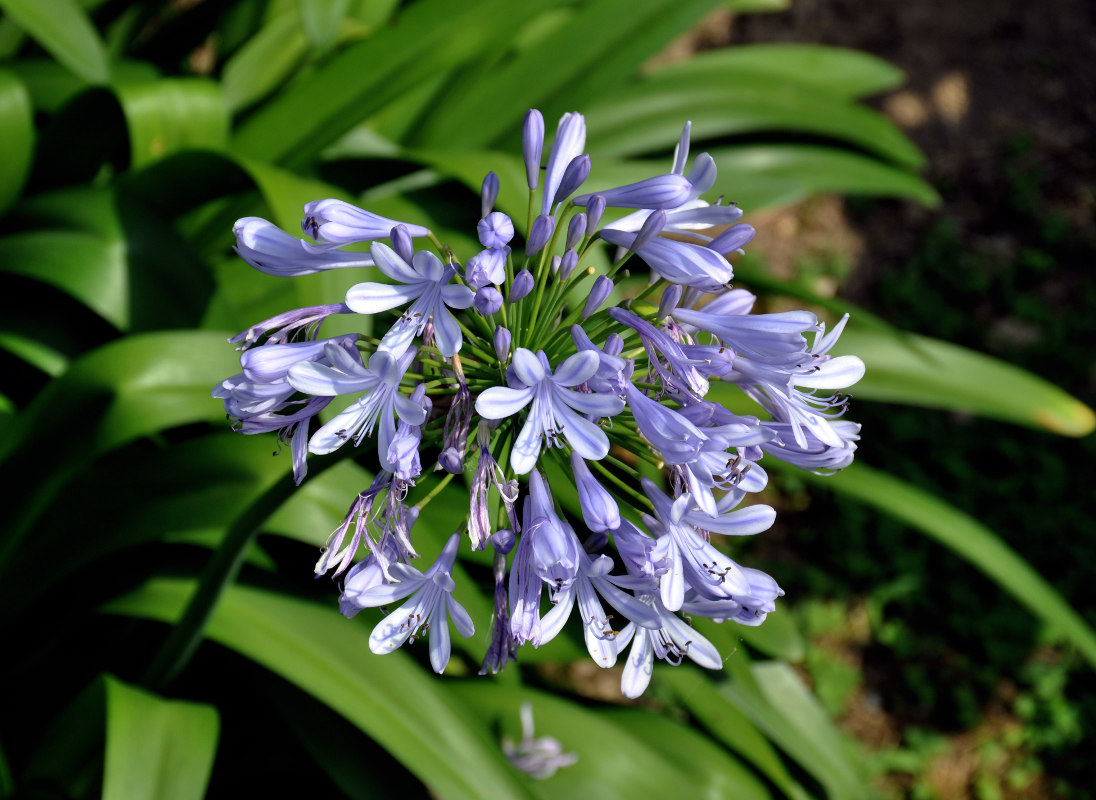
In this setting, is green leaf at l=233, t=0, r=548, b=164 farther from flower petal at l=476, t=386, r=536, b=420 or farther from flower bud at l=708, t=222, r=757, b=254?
flower petal at l=476, t=386, r=536, b=420

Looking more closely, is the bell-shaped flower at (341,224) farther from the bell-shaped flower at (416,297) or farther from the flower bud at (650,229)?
the flower bud at (650,229)

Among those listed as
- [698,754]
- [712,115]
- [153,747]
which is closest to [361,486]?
[153,747]

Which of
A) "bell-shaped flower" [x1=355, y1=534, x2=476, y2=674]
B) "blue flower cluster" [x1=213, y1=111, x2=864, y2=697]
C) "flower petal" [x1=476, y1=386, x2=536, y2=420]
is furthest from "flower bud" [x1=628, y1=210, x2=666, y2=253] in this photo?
"bell-shaped flower" [x1=355, y1=534, x2=476, y2=674]

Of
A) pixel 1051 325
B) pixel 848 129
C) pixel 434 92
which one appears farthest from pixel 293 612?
pixel 1051 325

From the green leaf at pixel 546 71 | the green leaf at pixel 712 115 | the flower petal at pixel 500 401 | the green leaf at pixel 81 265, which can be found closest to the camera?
the flower petal at pixel 500 401

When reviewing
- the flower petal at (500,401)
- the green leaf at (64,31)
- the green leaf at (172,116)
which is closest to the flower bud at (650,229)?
the flower petal at (500,401)

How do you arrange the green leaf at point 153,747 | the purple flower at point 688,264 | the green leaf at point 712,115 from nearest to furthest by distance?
1. the purple flower at point 688,264
2. the green leaf at point 153,747
3. the green leaf at point 712,115
